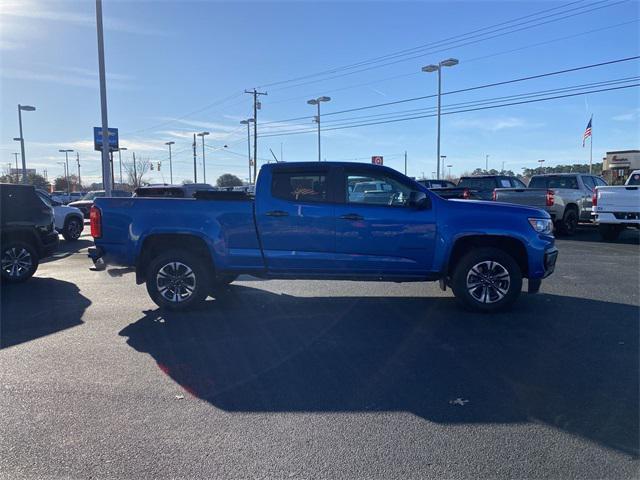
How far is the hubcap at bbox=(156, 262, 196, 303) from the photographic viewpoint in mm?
6625

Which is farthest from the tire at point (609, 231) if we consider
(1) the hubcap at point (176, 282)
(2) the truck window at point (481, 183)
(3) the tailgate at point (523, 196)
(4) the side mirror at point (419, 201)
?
(1) the hubcap at point (176, 282)

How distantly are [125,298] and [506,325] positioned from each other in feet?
18.4

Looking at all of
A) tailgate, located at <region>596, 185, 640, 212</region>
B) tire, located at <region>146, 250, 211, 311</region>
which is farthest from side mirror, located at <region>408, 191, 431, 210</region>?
tailgate, located at <region>596, 185, 640, 212</region>

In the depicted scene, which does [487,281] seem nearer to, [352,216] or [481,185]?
[352,216]

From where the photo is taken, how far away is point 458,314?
6512 mm

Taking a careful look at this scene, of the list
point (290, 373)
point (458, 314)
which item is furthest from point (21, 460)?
point (458, 314)

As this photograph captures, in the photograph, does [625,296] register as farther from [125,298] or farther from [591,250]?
[125,298]

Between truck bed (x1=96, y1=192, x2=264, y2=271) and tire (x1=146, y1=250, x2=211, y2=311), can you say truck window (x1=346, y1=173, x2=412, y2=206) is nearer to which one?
truck bed (x1=96, y1=192, x2=264, y2=271)

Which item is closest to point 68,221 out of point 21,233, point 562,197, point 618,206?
point 21,233

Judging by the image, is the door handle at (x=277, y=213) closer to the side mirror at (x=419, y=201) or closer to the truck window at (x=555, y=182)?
the side mirror at (x=419, y=201)

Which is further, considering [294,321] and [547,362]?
[294,321]

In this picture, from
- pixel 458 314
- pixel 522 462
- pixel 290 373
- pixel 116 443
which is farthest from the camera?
pixel 458 314

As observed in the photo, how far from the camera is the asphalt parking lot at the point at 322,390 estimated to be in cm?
318

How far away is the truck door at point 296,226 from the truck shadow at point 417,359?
28.5 inches
